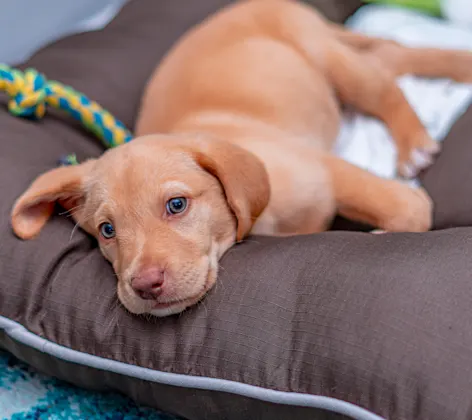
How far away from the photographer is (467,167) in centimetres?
174

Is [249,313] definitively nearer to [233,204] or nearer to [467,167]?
[233,204]

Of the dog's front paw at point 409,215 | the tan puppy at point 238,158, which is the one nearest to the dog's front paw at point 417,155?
the tan puppy at point 238,158

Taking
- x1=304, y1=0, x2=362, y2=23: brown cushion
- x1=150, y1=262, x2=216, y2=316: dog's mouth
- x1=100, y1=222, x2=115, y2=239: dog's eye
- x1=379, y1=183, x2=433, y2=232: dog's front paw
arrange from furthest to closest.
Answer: x1=304, y1=0, x2=362, y2=23: brown cushion, x1=379, y1=183, x2=433, y2=232: dog's front paw, x1=100, y1=222, x2=115, y2=239: dog's eye, x1=150, y1=262, x2=216, y2=316: dog's mouth

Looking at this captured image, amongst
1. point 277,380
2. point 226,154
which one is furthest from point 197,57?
point 277,380

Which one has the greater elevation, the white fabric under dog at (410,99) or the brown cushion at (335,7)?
the brown cushion at (335,7)

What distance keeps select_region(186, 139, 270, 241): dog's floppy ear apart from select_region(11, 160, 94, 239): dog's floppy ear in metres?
0.29

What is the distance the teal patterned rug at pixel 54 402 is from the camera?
1513 millimetres

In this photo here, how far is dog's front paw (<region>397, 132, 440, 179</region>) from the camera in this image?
201cm

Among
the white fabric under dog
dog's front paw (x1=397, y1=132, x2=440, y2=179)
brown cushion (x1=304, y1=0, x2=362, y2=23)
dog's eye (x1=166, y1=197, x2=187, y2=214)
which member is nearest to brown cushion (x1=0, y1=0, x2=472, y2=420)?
dog's eye (x1=166, y1=197, x2=187, y2=214)

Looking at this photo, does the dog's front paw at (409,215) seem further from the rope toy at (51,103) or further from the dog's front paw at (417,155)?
the rope toy at (51,103)

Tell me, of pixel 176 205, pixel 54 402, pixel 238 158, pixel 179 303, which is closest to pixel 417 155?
pixel 238 158

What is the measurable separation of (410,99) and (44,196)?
1497 millimetres

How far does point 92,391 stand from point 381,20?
2118 millimetres

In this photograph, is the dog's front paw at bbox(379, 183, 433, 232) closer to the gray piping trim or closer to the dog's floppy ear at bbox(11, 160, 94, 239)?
the gray piping trim
